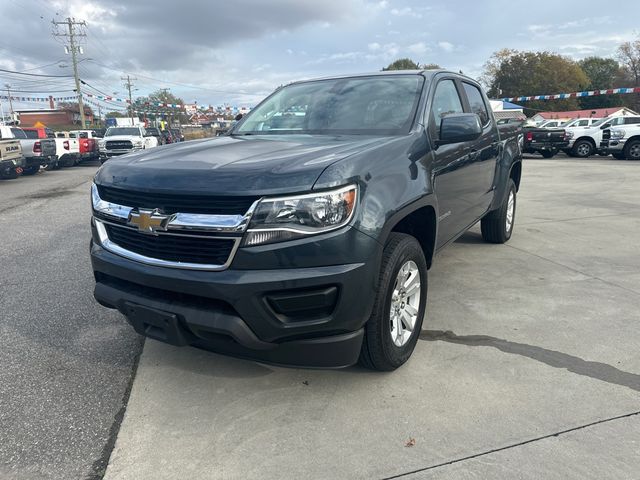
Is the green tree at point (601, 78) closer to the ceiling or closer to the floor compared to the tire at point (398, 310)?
closer to the ceiling

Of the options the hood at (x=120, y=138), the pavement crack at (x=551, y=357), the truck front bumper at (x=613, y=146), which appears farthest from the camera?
the hood at (x=120, y=138)

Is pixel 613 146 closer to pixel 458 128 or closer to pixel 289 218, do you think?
pixel 458 128

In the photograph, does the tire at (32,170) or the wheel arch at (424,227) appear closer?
the wheel arch at (424,227)

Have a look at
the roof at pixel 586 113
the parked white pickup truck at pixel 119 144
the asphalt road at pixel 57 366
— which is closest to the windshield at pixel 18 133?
the parked white pickup truck at pixel 119 144

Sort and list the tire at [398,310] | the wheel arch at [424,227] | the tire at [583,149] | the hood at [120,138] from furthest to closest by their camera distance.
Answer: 1. the tire at [583,149]
2. the hood at [120,138]
3. the wheel arch at [424,227]
4. the tire at [398,310]

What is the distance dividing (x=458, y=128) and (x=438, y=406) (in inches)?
68.1

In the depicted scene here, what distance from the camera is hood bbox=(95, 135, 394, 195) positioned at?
224cm

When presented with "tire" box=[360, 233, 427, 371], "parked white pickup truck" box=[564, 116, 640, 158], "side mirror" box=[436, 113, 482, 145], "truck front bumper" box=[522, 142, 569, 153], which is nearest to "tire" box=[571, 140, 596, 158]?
"parked white pickup truck" box=[564, 116, 640, 158]

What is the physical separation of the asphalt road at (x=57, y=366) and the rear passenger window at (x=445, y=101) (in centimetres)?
268

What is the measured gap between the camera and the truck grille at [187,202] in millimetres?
2244

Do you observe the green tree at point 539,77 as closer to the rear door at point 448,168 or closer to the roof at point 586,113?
the roof at point 586,113

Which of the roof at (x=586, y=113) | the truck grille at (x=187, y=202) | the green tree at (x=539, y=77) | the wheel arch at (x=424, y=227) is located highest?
the green tree at (x=539, y=77)

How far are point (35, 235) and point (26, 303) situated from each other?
3.09 m

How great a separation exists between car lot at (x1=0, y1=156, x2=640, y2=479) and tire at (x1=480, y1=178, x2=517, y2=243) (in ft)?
3.94
